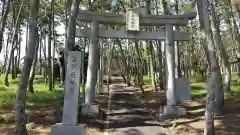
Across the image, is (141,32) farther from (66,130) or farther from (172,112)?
(66,130)

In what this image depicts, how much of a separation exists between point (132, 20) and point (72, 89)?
4481 mm

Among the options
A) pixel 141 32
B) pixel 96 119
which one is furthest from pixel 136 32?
pixel 96 119

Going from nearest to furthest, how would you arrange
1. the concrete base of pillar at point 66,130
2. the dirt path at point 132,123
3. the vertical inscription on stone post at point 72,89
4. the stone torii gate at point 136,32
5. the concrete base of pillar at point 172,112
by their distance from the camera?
the concrete base of pillar at point 66,130 → the vertical inscription on stone post at point 72,89 → the dirt path at point 132,123 → the concrete base of pillar at point 172,112 → the stone torii gate at point 136,32

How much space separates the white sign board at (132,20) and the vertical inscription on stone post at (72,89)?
376 centimetres

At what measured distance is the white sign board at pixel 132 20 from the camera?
9453 millimetres

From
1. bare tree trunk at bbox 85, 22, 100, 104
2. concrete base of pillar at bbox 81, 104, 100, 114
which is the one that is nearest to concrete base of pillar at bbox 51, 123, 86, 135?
concrete base of pillar at bbox 81, 104, 100, 114

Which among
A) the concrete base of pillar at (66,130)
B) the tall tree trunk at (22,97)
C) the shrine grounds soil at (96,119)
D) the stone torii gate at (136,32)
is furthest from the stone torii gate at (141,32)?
the concrete base of pillar at (66,130)

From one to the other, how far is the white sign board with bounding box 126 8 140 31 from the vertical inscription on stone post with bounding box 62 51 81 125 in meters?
3.76

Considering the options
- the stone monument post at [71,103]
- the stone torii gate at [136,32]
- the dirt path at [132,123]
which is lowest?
the dirt path at [132,123]

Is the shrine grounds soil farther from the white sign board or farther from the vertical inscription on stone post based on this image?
the white sign board

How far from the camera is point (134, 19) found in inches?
372

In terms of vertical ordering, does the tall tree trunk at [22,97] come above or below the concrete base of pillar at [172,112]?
above

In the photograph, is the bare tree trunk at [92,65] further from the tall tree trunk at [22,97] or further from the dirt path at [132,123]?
the tall tree trunk at [22,97]

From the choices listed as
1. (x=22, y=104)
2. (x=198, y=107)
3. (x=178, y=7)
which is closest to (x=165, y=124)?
(x=198, y=107)
